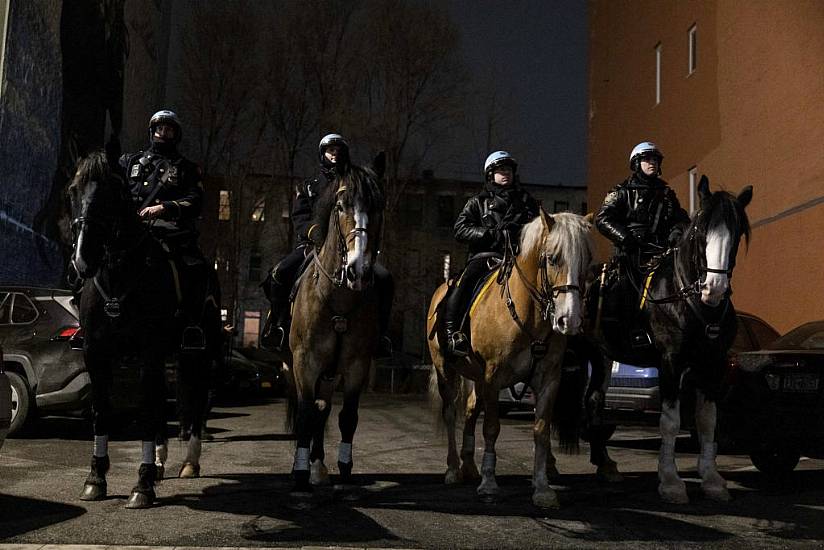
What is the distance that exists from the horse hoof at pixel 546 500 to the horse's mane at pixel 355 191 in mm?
2692

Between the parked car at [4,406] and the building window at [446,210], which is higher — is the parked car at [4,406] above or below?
below

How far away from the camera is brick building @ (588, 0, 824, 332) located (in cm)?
1648

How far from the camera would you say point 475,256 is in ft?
28.9

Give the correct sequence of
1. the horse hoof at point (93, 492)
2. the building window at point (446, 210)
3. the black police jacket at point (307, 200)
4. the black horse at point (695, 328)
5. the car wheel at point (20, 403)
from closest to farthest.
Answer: the horse hoof at point (93, 492)
the black horse at point (695, 328)
the black police jacket at point (307, 200)
the car wheel at point (20, 403)
the building window at point (446, 210)

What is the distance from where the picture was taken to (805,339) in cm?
966

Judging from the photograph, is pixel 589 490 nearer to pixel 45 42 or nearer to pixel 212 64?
pixel 45 42

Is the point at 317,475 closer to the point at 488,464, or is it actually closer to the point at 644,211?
the point at 488,464

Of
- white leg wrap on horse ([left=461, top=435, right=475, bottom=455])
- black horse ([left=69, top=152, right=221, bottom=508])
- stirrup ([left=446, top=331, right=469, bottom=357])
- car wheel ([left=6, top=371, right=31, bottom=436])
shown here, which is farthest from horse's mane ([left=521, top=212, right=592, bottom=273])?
car wheel ([left=6, top=371, right=31, bottom=436])

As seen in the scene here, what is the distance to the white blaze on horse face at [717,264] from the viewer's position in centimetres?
734

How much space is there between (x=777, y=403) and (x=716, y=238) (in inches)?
81.7

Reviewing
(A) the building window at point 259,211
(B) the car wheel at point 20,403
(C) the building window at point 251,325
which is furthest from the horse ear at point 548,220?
(C) the building window at point 251,325

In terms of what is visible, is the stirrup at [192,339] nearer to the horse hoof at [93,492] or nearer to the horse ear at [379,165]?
the horse hoof at [93,492]

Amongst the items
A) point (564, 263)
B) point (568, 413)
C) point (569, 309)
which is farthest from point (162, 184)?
point (568, 413)

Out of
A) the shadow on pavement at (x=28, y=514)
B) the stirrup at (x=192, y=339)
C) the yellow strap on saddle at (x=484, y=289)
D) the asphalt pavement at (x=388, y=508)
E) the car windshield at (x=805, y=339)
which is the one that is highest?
the yellow strap on saddle at (x=484, y=289)
